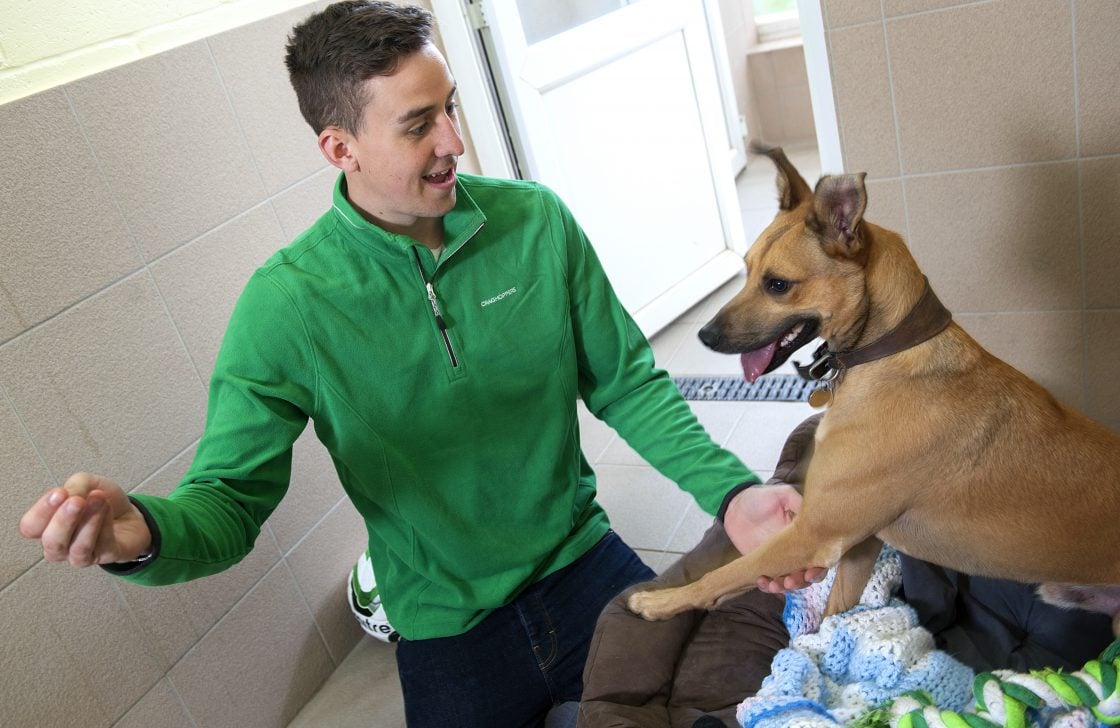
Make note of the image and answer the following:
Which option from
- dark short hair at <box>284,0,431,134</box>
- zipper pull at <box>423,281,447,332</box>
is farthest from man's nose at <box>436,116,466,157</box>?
zipper pull at <box>423,281,447,332</box>

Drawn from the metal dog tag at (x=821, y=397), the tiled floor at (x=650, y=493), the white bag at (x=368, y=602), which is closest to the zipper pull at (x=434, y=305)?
the metal dog tag at (x=821, y=397)

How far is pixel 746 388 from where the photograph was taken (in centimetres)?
321

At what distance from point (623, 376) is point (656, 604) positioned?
430 mm

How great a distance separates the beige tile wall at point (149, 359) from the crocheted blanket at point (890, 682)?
1375 mm

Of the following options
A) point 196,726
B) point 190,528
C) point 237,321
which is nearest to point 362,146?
point 237,321

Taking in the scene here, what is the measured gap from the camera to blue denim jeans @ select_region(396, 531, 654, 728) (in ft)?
5.57

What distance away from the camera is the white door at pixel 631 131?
130 inches

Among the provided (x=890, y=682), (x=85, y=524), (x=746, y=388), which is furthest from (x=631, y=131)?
(x=85, y=524)

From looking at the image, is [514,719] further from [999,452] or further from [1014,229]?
[1014,229]

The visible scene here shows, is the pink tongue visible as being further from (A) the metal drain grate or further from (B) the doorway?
(B) the doorway

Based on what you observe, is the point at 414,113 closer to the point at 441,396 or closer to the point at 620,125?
the point at 441,396

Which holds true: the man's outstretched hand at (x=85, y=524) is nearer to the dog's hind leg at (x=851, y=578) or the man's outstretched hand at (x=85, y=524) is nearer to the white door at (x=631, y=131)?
the dog's hind leg at (x=851, y=578)

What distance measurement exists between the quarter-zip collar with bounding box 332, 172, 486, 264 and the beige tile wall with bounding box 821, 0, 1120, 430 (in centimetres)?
117

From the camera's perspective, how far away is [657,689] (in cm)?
160
